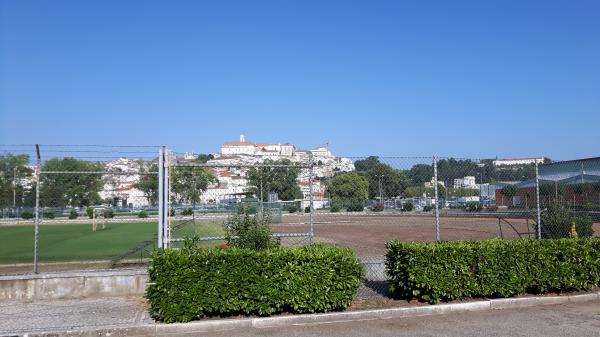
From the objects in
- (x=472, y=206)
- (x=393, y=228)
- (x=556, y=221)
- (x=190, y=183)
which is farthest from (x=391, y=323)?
(x=393, y=228)

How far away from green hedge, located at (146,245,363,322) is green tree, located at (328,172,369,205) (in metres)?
3.55

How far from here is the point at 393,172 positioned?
38.7 ft

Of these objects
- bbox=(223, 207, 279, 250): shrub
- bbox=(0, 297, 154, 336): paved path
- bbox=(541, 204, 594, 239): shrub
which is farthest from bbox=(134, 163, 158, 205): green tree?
bbox=(541, 204, 594, 239): shrub

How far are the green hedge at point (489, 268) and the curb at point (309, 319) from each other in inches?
9.2

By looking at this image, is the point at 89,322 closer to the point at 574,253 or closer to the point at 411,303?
the point at 411,303

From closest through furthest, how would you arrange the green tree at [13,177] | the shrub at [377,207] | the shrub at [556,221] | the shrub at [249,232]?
the shrub at [249,232]
the green tree at [13,177]
the shrub at [556,221]
the shrub at [377,207]

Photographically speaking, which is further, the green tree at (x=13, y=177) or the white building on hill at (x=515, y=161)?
the white building on hill at (x=515, y=161)

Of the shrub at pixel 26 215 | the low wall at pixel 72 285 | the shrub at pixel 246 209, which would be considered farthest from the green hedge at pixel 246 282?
the shrub at pixel 26 215

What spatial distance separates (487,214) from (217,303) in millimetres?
8422

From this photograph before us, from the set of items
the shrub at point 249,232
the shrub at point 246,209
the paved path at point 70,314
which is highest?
the shrub at point 246,209

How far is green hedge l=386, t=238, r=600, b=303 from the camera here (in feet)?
Answer: 28.8

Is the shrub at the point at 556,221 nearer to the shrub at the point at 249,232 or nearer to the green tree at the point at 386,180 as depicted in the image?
the green tree at the point at 386,180

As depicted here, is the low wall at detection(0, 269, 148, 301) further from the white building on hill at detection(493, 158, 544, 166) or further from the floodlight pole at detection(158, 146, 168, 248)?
the white building on hill at detection(493, 158, 544, 166)

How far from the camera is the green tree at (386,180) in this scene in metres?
11.7
